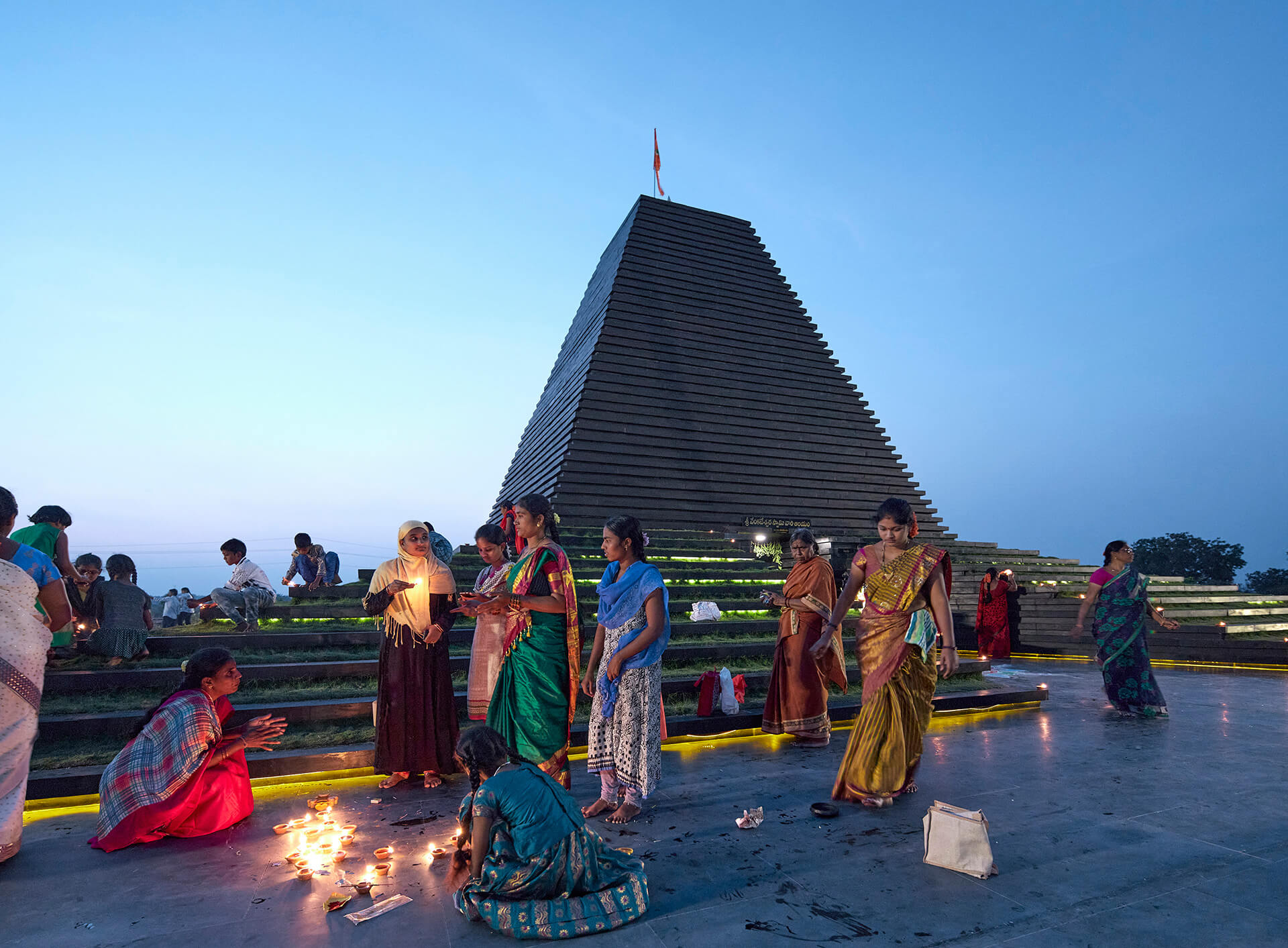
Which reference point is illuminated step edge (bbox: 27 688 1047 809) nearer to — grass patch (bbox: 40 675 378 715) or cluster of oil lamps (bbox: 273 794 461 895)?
cluster of oil lamps (bbox: 273 794 461 895)

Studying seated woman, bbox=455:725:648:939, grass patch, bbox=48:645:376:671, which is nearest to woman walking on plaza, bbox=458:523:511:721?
seated woman, bbox=455:725:648:939

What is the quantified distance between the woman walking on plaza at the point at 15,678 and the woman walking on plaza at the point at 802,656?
13.6 ft

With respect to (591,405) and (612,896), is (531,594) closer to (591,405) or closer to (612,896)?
(612,896)

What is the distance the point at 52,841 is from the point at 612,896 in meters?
2.82

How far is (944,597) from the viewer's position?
369cm

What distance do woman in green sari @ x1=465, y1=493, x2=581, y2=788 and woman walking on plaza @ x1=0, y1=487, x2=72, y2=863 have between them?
1.90 m

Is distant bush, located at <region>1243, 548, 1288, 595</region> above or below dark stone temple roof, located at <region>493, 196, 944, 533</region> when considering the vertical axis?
below

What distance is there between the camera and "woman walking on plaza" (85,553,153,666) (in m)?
5.38

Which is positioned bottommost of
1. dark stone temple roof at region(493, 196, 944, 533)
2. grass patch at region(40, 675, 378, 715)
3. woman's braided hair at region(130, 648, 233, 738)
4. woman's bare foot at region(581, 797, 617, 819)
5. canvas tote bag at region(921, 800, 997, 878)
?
woman's bare foot at region(581, 797, 617, 819)

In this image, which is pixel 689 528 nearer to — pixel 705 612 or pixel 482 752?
pixel 705 612

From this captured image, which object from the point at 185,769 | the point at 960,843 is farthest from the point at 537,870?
the point at 185,769

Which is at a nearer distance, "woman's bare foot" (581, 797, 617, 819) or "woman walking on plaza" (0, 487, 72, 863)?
"woman walking on plaza" (0, 487, 72, 863)

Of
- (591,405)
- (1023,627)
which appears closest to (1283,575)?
(1023,627)

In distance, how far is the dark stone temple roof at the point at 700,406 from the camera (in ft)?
51.6
